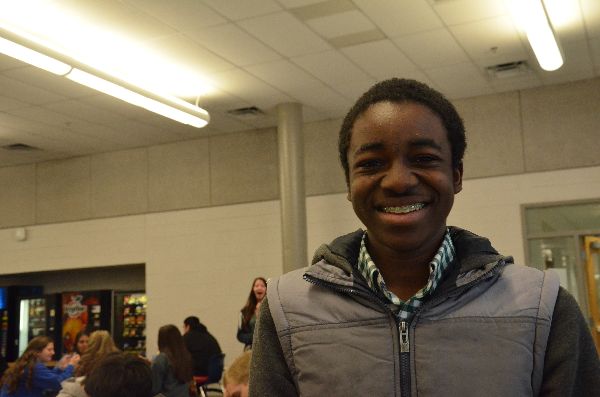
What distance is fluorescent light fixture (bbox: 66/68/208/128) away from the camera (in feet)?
20.0

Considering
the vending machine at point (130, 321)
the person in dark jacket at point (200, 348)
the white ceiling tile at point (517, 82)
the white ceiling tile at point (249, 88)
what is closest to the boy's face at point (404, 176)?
the white ceiling tile at point (249, 88)

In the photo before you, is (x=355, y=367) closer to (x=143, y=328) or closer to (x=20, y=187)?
(x=143, y=328)

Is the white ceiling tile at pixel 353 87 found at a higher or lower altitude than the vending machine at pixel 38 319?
higher

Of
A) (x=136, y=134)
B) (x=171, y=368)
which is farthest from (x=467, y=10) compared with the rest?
(x=136, y=134)

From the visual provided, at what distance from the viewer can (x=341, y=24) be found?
6227mm

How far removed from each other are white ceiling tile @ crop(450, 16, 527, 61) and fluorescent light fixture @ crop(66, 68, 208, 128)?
9.52 feet

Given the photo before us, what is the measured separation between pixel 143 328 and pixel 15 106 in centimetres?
426

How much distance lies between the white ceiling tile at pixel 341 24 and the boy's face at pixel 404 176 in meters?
5.02

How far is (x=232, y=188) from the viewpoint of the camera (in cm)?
1015

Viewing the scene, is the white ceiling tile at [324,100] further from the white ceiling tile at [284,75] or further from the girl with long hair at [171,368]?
the girl with long hair at [171,368]

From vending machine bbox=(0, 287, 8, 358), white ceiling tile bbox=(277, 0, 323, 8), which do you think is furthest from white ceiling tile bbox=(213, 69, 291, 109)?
vending machine bbox=(0, 287, 8, 358)

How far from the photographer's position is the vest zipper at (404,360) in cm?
106

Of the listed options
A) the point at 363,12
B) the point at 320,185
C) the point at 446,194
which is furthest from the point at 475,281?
the point at 320,185

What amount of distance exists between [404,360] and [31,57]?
509 cm
